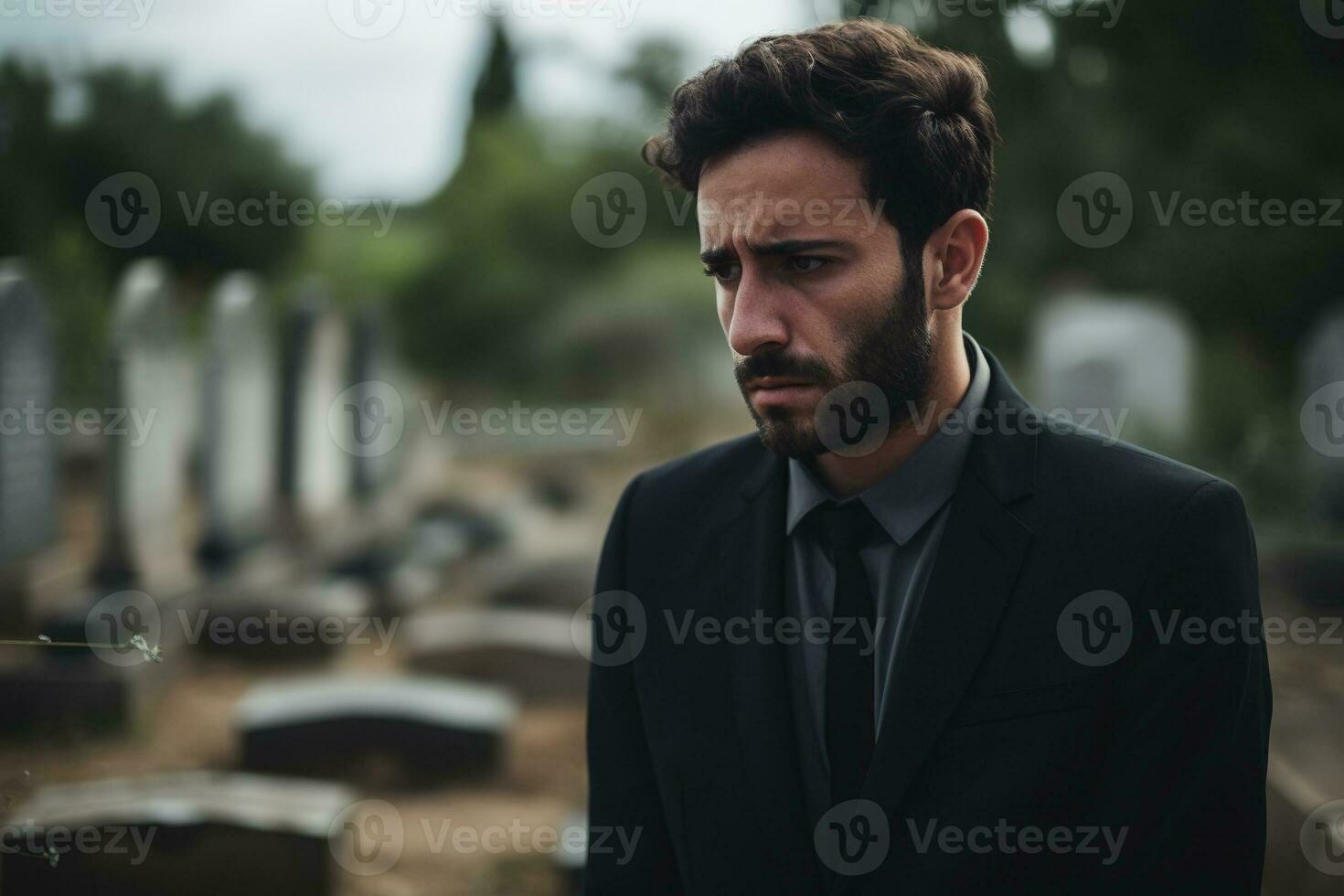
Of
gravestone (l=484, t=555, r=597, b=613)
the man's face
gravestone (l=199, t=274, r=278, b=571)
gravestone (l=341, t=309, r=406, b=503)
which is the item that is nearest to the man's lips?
the man's face

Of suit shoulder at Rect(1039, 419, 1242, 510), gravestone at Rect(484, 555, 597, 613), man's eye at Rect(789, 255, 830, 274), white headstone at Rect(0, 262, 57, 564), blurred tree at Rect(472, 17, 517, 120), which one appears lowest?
gravestone at Rect(484, 555, 597, 613)

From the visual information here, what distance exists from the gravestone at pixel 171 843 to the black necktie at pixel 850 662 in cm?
295

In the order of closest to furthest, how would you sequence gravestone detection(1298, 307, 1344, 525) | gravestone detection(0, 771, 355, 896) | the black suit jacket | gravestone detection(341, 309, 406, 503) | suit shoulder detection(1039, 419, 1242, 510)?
1. the black suit jacket
2. suit shoulder detection(1039, 419, 1242, 510)
3. gravestone detection(0, 771, 355, 896)
4. gravestone detection(1298, 307, 1344, 525)
5. gravestone detection(341, 309, 406, 503)

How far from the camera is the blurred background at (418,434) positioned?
209 inches

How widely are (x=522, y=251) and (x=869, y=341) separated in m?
28.3

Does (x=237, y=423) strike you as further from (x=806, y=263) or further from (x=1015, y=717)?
(x=1015, y=717)

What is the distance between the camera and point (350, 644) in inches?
331

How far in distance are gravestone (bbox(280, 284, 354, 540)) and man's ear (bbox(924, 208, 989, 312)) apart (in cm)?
889

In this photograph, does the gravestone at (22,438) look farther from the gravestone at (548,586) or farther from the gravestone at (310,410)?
the gravestone at (548,586)

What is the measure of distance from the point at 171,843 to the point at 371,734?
2032 millimetres

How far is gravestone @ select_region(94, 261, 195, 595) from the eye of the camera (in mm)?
7789

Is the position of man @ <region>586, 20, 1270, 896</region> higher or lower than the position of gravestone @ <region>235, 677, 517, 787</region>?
higher

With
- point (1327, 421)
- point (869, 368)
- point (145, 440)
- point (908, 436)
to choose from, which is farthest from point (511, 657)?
point (1327, 421)

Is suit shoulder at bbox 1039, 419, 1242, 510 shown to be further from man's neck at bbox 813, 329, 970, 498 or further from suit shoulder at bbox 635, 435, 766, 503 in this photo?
suit shoulder at bbox 635, 435, 766, 503
